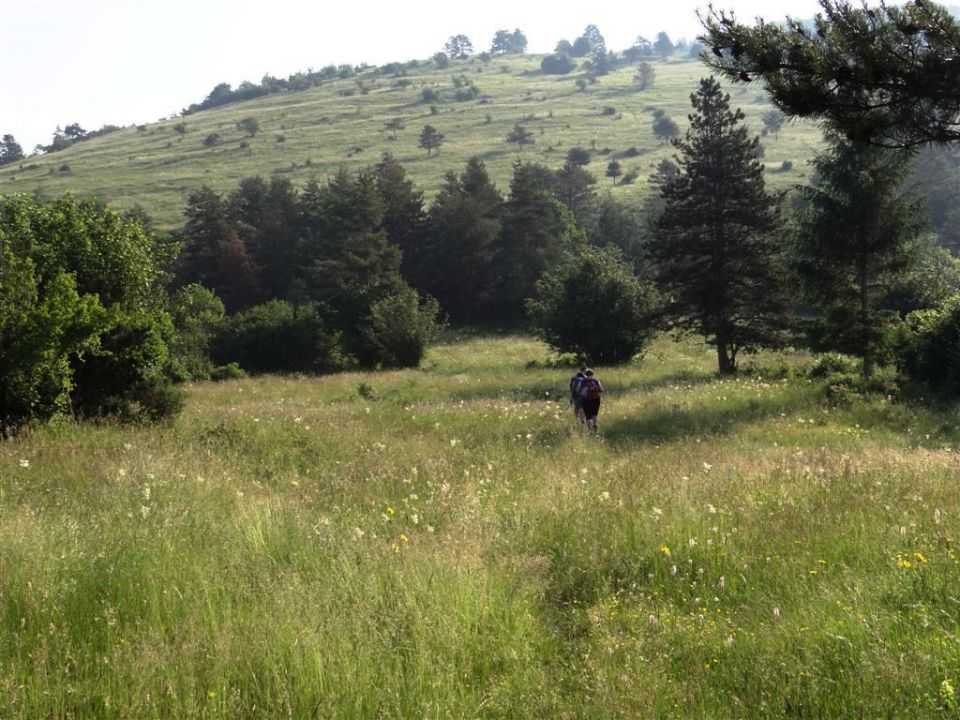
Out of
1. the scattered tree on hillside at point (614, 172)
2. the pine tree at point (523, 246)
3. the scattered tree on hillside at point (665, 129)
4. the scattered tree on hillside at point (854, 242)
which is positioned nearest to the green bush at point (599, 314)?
the scattered tree on hillside at point (854, 242)

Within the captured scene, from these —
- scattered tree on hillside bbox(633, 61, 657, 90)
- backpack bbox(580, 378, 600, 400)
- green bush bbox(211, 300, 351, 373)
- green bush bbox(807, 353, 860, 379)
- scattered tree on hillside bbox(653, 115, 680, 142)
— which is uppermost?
scattered tree on hillside bbox(633, 61, 657, 90)

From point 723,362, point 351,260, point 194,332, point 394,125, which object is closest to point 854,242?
point 723,362

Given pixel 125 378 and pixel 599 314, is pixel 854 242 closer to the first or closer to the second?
pixel 599 314

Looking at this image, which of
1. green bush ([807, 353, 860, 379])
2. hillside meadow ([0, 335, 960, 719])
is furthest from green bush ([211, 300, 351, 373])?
hillside meadow ([0, 335, 960, 719])

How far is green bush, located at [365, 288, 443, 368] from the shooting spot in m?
39.3

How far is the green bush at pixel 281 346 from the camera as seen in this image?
137 ft

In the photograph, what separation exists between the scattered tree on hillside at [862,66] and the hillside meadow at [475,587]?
4340 mm

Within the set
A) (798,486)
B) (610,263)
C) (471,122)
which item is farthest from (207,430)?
(471,122)

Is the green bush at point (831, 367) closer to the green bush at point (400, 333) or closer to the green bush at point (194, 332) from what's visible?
the green bush at point (400, 333)

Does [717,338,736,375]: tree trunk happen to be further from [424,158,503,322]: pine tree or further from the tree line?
[424,158,503,322]: pine tree

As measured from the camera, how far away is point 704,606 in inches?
182

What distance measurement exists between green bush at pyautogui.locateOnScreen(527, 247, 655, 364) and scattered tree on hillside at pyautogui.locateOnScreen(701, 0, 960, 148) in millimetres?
26338

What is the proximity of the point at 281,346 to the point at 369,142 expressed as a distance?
101565 mm

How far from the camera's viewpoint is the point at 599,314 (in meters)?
36.5
